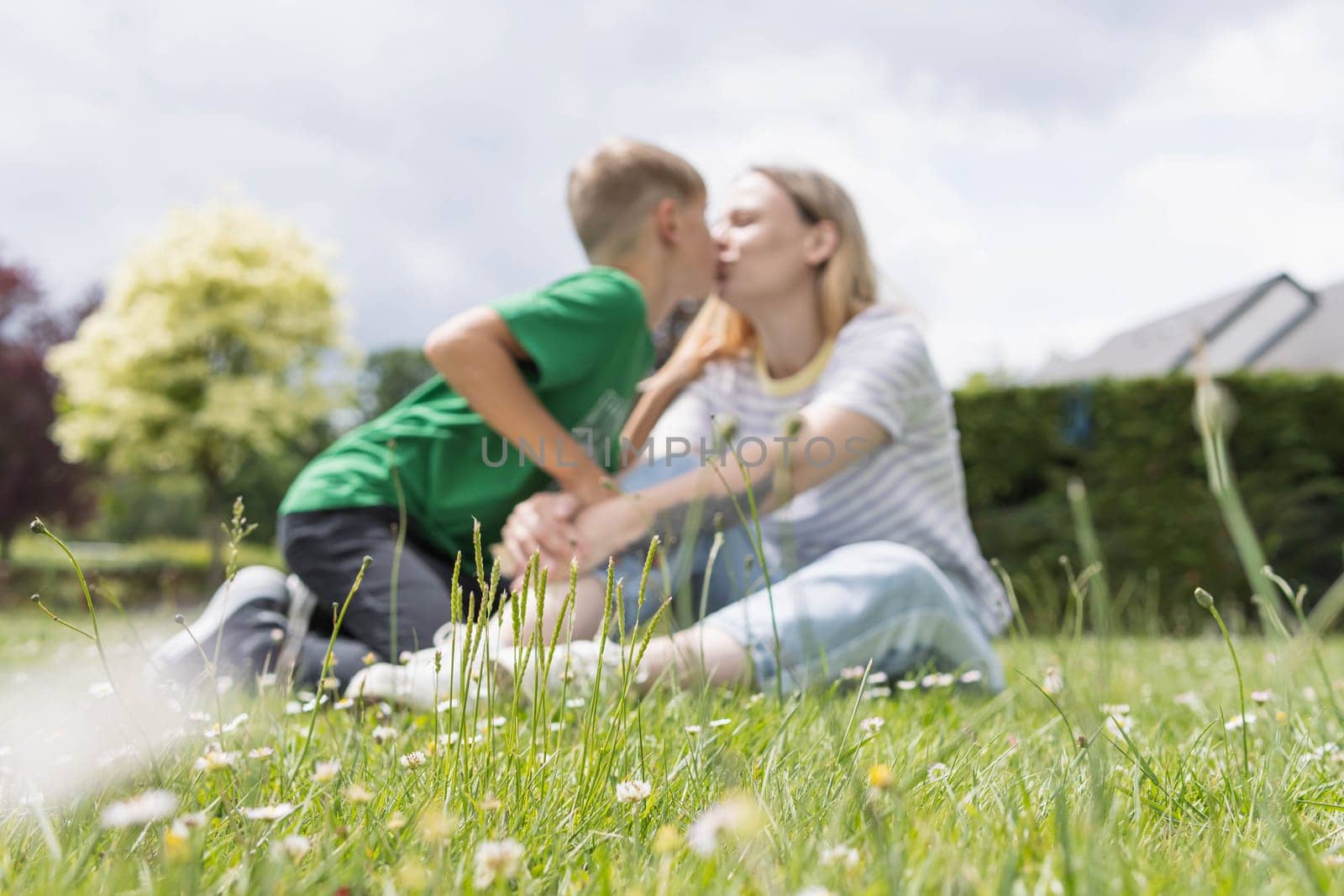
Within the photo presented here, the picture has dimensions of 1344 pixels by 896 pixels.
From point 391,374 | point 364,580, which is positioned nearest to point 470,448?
point 364,580

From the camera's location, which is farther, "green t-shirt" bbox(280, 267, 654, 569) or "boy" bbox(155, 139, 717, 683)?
"green t-shirt" bbox(280, 267, 654, 569)

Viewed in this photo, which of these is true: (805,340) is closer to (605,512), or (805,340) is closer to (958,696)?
(605,512)

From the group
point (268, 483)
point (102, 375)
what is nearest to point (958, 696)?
point (102, 375)

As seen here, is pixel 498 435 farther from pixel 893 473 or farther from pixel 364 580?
pixel 893 473

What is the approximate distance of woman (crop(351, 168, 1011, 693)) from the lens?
81.4 inches

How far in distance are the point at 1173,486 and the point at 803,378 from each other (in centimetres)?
657

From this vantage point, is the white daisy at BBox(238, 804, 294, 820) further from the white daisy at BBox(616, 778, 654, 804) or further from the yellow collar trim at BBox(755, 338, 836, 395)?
the yellow collar trim at BBox(755, 338, 836, 395)

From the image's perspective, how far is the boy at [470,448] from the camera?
8.18ft

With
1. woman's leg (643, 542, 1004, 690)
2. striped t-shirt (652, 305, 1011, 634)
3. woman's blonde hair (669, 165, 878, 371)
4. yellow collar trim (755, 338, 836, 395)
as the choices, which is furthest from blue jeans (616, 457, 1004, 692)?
woman's blonde hair (669, 165, 878, 371)

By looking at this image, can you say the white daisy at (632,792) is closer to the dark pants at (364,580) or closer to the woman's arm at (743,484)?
the woman's arm at (743,484)

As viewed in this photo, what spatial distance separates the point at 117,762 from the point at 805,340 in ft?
8.17

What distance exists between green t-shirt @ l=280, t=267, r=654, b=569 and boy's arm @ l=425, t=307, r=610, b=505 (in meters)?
0.05

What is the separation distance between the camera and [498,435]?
2846 mm

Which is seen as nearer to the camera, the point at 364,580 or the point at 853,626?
the point at 853,626
